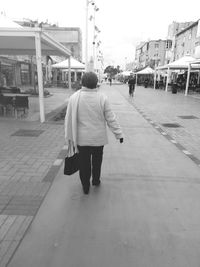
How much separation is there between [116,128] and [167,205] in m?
1.32

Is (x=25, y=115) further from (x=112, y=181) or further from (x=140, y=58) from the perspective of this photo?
(x=140, y=58)

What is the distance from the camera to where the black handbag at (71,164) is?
3.81 m

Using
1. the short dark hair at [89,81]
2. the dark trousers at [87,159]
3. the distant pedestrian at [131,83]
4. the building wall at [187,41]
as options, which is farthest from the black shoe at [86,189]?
the building wall at [187,41]

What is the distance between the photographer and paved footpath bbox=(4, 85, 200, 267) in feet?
8.41

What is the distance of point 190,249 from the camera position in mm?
2713

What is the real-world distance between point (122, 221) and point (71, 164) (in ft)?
3.78

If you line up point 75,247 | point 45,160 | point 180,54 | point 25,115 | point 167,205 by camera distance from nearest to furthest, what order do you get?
point 75,247, point 167,205, point 45,160, point 25,115, point 180,54

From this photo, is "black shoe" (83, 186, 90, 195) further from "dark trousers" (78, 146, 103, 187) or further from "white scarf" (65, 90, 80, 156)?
"white scarf" (65, 90, 80, 156)

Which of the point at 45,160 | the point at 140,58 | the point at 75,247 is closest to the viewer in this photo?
the point at 75,247

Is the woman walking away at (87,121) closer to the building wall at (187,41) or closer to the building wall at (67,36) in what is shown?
the building wall at (187,41)

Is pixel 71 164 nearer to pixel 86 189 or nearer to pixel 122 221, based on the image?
pixel 86 189

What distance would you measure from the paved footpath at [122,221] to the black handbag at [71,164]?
363mm

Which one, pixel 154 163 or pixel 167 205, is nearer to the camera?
pixel 167 205

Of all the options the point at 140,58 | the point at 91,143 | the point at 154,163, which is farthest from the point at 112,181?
the point at 140,58
